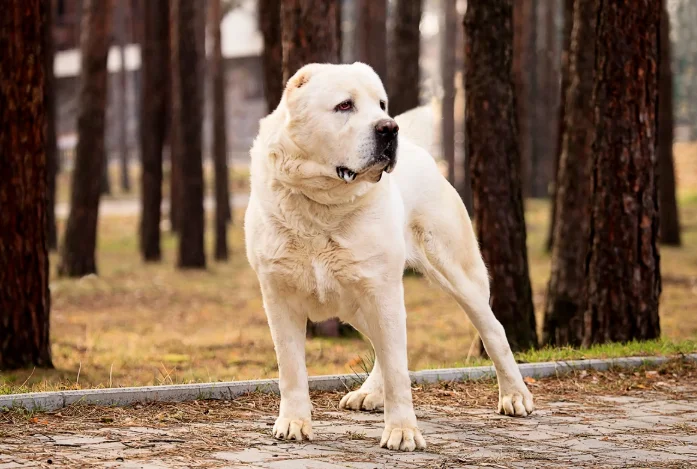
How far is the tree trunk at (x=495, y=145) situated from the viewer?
975 cm

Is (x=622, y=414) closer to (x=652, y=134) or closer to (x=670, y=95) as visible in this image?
(x=652, y=134)

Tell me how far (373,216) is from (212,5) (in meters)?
21.1

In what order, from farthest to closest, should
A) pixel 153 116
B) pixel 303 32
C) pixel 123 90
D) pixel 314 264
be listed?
pixel 123 90 < pixel 153 116 < pixel 303 32 < pixel 314 264

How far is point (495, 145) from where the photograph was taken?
9.73 metres

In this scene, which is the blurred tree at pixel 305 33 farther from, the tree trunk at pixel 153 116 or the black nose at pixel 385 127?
the tree trunk at pixel 153 116

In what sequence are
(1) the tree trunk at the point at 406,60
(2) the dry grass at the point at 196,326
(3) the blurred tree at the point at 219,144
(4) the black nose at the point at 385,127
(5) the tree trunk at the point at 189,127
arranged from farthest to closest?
(3) the blurred tree at the point at 219,144, (5) the tree trunk at the point at 189,127, (1) the tree trunk at the point at 406,60, (2) the dry grass at the point at 196,326, (4) the black nose at the point at 385,127

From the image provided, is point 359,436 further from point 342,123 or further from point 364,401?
point 342,123

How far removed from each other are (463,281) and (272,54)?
752 cm

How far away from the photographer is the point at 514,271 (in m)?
9.89

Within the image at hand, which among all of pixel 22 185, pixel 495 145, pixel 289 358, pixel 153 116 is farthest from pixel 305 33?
pixel 153 116

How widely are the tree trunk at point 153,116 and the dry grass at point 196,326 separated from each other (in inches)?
28.8

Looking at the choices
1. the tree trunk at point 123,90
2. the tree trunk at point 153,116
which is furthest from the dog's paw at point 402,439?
the tree trunk at point 123,90

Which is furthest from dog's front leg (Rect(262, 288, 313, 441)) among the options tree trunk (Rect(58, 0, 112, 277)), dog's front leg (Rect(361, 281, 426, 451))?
tree trunk (Rect(58, 0, 112, 277))

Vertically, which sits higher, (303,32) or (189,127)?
(303,32)
